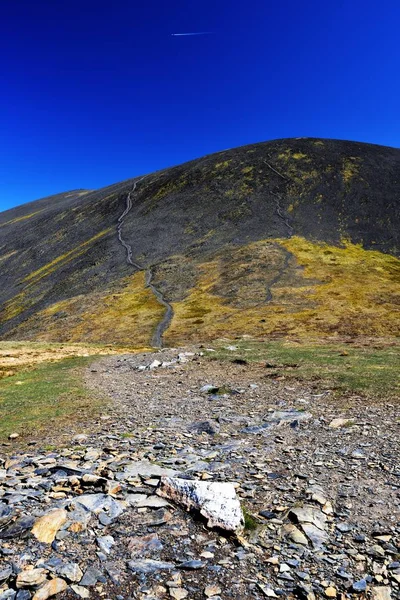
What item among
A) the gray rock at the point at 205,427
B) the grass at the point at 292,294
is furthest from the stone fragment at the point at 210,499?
the grass at the point at 292,294

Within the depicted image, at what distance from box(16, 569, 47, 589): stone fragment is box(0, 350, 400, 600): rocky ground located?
3cm

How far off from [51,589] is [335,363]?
24602 mm

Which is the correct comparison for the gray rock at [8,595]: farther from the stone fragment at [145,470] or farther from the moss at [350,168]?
the moss at [350,168]

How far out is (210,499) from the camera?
29.9 ft

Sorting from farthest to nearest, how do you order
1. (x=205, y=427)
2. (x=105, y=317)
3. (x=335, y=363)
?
(x=105, y=317) < (x=335, y=363) < (x=205, y=427)

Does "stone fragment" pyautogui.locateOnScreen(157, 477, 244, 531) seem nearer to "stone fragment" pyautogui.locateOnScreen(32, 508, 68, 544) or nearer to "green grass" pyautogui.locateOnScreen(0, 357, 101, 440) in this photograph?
"stone fragment" pyautogui.locateOnScreen(32, 508, 68, 544)

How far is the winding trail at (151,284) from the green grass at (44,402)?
26.7m

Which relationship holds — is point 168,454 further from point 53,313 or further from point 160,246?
point 160,246

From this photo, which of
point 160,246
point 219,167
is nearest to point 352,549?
point 160,246

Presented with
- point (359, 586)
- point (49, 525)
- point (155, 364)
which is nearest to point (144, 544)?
point (49, 525)

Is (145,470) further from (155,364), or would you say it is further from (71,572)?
(155,364)

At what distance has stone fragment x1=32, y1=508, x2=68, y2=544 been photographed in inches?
313

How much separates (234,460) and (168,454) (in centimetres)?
218

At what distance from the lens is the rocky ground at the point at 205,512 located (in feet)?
23.0
